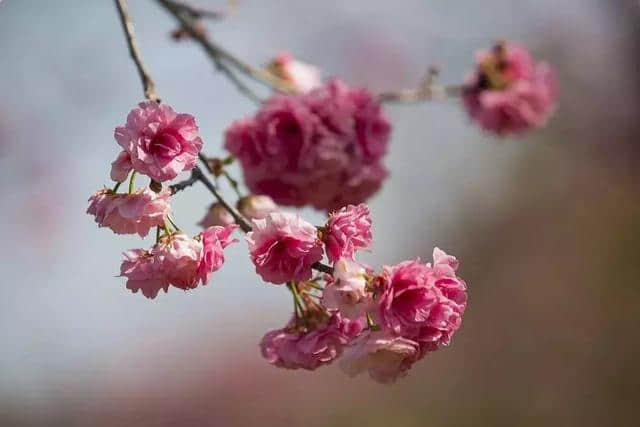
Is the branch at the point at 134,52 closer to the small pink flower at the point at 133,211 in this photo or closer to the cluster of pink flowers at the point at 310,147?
the small pink flower at the point at 133,211

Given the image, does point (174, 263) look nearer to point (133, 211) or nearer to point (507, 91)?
point (133, 211)

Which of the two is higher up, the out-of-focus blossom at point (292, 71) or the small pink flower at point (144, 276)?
the out-of-focus blossom at point (292, 71)

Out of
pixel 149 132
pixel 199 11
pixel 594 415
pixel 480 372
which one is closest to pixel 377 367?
pixel 149 132

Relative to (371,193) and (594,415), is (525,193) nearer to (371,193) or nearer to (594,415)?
(594,415)

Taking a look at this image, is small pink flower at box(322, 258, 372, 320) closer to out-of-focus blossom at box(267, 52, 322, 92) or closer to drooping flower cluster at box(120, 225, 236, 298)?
drooping flower cluster at box(120, 225, 236, 298)

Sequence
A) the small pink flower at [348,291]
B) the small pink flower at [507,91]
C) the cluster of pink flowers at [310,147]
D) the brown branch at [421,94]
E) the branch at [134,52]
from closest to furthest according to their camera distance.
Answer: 1. the small pink flower at [348,291]
2. the branch at [134,52]
3. the cluster of pink flowers at [310,147]
4. the brown branch at [421,94]
5. the small pink flower at [507,91]

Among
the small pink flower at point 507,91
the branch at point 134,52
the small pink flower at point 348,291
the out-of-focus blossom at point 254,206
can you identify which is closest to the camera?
the small pink flower at point 348,291

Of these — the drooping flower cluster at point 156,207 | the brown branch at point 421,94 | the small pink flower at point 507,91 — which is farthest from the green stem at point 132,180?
the small pink flower at point 507,91

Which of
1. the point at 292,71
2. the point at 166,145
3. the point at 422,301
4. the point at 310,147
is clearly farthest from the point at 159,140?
the point at 292,71
